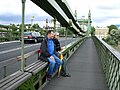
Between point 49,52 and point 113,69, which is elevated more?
point 49,52

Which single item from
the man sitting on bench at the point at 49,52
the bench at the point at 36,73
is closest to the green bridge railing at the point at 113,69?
the man sitting on bench at the point at 49,52

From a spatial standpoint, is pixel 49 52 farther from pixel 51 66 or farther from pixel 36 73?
pixel 36 73

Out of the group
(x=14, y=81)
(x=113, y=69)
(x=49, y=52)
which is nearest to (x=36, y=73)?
(x=14, y=81)

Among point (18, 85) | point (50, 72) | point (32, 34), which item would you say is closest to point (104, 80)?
point (50, 72)


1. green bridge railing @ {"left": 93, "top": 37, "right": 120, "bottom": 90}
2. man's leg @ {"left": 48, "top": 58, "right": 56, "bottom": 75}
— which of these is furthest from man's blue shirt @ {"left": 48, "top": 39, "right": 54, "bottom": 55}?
green bridge railing @ {"left": 93, "top": 37, "right": 120, "bottom": 90}

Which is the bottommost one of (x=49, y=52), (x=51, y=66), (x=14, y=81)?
(x=51, y=66)

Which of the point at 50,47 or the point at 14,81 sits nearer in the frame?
the point at 14,81

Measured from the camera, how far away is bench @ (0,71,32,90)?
5.19 meters

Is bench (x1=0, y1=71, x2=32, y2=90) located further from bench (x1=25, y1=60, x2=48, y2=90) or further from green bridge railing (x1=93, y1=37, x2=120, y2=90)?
green bridge railing (x1=93, y1=37, x2=120, y2=90)

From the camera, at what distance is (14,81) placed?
5602 mm

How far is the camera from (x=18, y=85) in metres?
5.49

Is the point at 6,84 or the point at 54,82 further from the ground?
the point at 6,84

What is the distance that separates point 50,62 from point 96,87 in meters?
1.52

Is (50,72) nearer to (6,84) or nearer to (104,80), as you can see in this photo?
(104,80)
